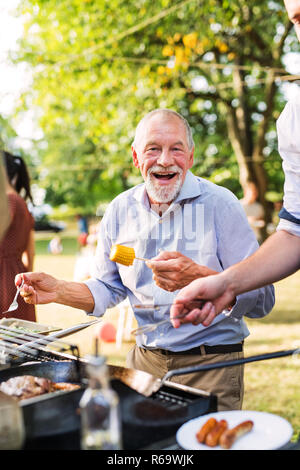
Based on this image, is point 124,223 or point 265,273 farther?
point 124,223

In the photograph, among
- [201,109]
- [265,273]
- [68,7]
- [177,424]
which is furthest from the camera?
[201,109]

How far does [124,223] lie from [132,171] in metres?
13.3

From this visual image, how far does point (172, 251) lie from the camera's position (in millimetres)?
2391

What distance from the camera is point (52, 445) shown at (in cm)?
144

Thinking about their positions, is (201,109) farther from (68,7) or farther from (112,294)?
(112,294)

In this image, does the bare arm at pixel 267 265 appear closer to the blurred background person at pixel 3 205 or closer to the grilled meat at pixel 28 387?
the grilled meat at pixel 28 387

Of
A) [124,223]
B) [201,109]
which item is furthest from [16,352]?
[201,109]

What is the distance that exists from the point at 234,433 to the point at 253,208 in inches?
344

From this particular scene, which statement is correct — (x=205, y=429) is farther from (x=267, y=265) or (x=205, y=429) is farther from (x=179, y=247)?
(x=179, y=247)

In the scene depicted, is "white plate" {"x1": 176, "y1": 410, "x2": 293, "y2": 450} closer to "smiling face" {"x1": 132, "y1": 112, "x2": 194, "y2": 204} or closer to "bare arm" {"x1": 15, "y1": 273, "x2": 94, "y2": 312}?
"bare arm" {"x1": 15, "y1": 273, "x2": 94, "y2": 312}

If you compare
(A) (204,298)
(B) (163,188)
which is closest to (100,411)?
(A) (204,298)

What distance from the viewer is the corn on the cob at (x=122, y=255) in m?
2.40

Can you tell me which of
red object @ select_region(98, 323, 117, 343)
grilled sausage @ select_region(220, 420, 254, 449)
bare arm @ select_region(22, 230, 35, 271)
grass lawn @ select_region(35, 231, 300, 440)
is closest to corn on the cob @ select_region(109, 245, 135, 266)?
grass lawn @ select_region(35, 231, 300, 440)

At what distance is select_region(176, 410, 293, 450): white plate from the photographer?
4.77ft
